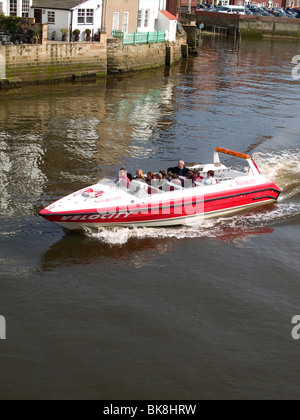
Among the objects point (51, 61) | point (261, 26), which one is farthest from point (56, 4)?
point (261, 26)

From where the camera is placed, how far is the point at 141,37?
5044 centimetres

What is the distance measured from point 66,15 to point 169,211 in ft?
94.6

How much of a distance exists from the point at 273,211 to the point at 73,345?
1085cm

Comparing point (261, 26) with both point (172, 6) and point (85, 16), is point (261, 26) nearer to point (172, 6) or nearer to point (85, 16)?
point (172, 6)

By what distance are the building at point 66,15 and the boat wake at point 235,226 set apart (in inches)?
945

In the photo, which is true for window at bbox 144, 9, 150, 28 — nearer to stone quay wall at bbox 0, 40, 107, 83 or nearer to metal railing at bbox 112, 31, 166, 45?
metal railing at bbox 112, 31, 166, 45

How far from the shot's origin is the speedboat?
19328 mm

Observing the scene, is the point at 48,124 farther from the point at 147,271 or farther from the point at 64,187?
the point at 147,271

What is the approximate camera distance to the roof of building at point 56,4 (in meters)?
45.6
